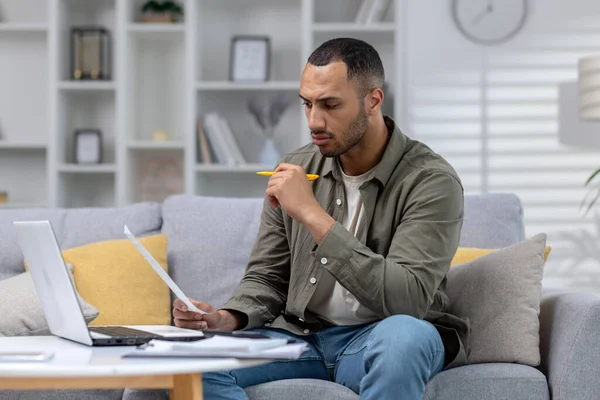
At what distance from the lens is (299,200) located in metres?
1.84

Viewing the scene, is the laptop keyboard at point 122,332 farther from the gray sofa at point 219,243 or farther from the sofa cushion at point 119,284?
the sofa cushion at point 119,284

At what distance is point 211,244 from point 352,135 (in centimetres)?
74

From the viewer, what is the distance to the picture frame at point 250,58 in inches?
165

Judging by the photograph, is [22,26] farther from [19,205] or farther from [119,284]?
[119,284]

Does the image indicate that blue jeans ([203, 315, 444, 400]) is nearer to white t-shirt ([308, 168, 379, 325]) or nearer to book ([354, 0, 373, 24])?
white t-shirt ([308, 168, 379, 325])

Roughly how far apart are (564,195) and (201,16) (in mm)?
1932

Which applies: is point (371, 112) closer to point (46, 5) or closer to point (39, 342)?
point (39, 342)

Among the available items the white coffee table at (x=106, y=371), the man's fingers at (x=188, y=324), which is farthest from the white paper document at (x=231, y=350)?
the man's fingers at (x=188, y=324)

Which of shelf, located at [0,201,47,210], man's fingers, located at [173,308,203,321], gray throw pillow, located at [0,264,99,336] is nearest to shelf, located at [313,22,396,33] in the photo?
shelf, located at [0,201,47,210]

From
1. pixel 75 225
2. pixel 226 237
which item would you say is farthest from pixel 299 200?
pixel 75 225

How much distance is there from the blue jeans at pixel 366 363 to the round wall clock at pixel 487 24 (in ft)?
7.90

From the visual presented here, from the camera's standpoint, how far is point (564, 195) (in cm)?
401

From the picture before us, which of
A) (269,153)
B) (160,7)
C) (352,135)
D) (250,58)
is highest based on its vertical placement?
(160,7)

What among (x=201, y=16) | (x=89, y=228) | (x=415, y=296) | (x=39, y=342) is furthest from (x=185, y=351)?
(x=201, y=16)
